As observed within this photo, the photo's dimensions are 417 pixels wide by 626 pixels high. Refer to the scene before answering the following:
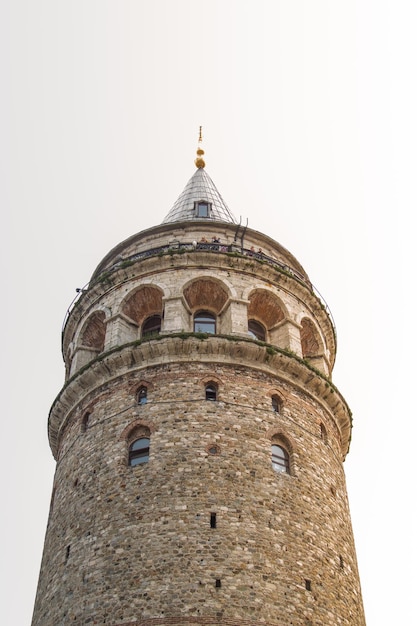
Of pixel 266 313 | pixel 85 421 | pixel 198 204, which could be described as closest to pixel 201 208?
pixel 198 204

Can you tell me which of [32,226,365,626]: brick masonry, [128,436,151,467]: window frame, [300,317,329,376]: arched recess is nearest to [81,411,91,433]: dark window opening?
[32,226,365,626]: brick masonry

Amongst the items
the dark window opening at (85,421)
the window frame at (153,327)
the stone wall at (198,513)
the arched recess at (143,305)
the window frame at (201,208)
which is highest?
the window frame at (201,208)

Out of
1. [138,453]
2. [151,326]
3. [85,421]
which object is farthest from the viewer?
[151,326]

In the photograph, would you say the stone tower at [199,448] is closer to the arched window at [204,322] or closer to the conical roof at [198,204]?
the arched window at [204,322]

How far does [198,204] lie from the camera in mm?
32906

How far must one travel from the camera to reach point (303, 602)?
19.3 metres

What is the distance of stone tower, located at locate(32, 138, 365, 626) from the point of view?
1912 cm

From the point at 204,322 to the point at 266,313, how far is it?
2.26 m

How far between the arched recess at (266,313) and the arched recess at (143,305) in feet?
9.97

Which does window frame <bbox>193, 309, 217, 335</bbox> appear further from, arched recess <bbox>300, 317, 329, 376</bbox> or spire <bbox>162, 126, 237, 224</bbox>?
spire <bbox>162, 126, 237, 224</bbox>

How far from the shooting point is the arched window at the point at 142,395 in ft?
76.1

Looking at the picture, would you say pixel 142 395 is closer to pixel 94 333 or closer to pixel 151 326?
pixel 151 326

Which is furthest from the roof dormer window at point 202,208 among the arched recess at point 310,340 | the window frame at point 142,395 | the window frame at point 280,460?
the window frame at point 280,460

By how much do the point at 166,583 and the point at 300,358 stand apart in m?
8.80
